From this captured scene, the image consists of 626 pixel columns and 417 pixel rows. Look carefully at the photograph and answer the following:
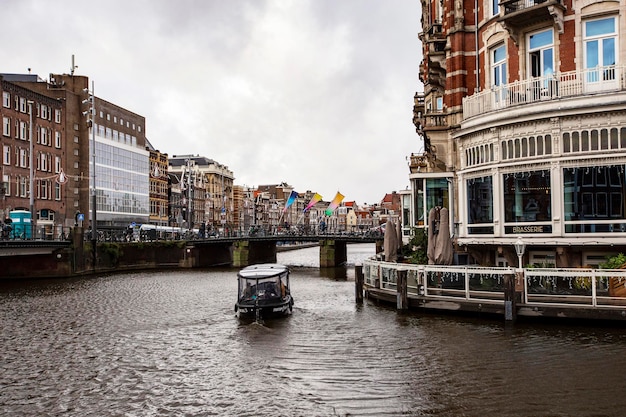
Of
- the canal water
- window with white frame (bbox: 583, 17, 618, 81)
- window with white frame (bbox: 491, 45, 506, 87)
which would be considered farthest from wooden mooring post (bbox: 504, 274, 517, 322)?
window with white frame (bbox: 491, 45, 506, 87)

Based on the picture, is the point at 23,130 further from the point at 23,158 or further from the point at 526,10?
the point at 526,10

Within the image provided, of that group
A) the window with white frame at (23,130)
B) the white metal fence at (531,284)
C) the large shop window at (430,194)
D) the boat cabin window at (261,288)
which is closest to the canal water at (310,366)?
the white metal fence at (531,284)

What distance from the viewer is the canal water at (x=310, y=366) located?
605 inches

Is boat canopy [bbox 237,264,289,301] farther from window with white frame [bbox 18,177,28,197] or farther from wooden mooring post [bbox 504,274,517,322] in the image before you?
window with white frame [bbox 18,177,28,197]

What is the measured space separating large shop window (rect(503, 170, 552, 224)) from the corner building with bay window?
0.04 m

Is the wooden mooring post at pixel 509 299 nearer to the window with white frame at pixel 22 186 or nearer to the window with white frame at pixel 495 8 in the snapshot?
the window with white frame at pixel 495 8

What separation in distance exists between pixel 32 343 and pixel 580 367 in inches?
771

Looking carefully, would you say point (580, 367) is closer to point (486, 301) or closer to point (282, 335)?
point (486, 301)

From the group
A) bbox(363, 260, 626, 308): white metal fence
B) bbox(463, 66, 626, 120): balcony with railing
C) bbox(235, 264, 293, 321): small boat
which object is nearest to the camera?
bbox(363, 260, 626, 308): white metal fence

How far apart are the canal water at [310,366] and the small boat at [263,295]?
79 cm

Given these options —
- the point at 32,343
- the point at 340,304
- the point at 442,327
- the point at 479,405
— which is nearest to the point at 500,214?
the point at 442,327

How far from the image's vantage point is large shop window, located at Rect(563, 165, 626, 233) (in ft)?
81.7

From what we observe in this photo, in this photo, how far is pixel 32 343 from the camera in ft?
81.1

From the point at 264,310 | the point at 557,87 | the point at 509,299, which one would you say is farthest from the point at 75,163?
the point at 509,299
